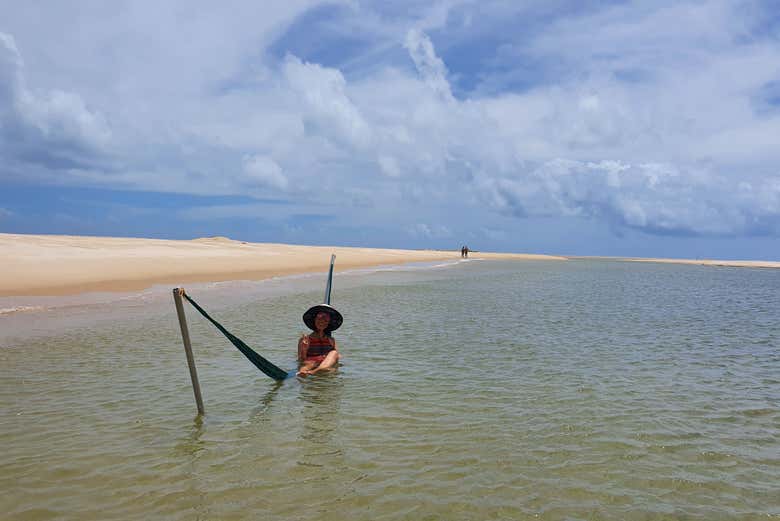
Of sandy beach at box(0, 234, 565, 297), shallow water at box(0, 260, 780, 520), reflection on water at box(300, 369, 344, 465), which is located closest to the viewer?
shallow water at box(0, 260, 780, 520)

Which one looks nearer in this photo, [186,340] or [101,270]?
[186,340]

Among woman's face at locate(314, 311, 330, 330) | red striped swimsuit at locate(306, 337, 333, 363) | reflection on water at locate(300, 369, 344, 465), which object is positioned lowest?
reflection on water at locate(300, 369, 344, 465)

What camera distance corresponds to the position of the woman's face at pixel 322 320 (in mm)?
10135

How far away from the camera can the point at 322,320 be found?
10.2m

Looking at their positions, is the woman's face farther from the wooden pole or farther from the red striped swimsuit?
the wooden pole

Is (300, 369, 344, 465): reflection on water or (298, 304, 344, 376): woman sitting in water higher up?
(298, 304, 344, 376): woman sitting in water

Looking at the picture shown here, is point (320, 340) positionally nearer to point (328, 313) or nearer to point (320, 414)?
point (328, 313)

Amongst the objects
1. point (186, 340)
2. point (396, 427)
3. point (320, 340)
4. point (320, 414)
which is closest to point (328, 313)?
point (320, 340)

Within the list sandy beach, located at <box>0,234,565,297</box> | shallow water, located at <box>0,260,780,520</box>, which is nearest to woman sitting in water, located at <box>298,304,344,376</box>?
shallow water, located at <box>0,260,780,520</box>

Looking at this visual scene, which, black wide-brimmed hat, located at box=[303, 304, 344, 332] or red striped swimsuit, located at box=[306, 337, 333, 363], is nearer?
black wide-brimmed hat, located at box=[303, 304, 344, 332]

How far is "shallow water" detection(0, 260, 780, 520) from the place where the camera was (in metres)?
5.04

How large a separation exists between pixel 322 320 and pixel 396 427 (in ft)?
11.7

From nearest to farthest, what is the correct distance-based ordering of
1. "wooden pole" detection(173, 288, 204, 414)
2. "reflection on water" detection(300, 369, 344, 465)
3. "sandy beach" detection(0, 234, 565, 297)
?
1. "reflection on water" detection(300, 369, 344, 465)
2. "wooden pole" detection(173, 288, 204, 414)
3. "sandy beach" detection(0, 234, 565, 297)

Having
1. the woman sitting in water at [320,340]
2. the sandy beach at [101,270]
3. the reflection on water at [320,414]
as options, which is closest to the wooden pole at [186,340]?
the reflection on water at [320,414]
